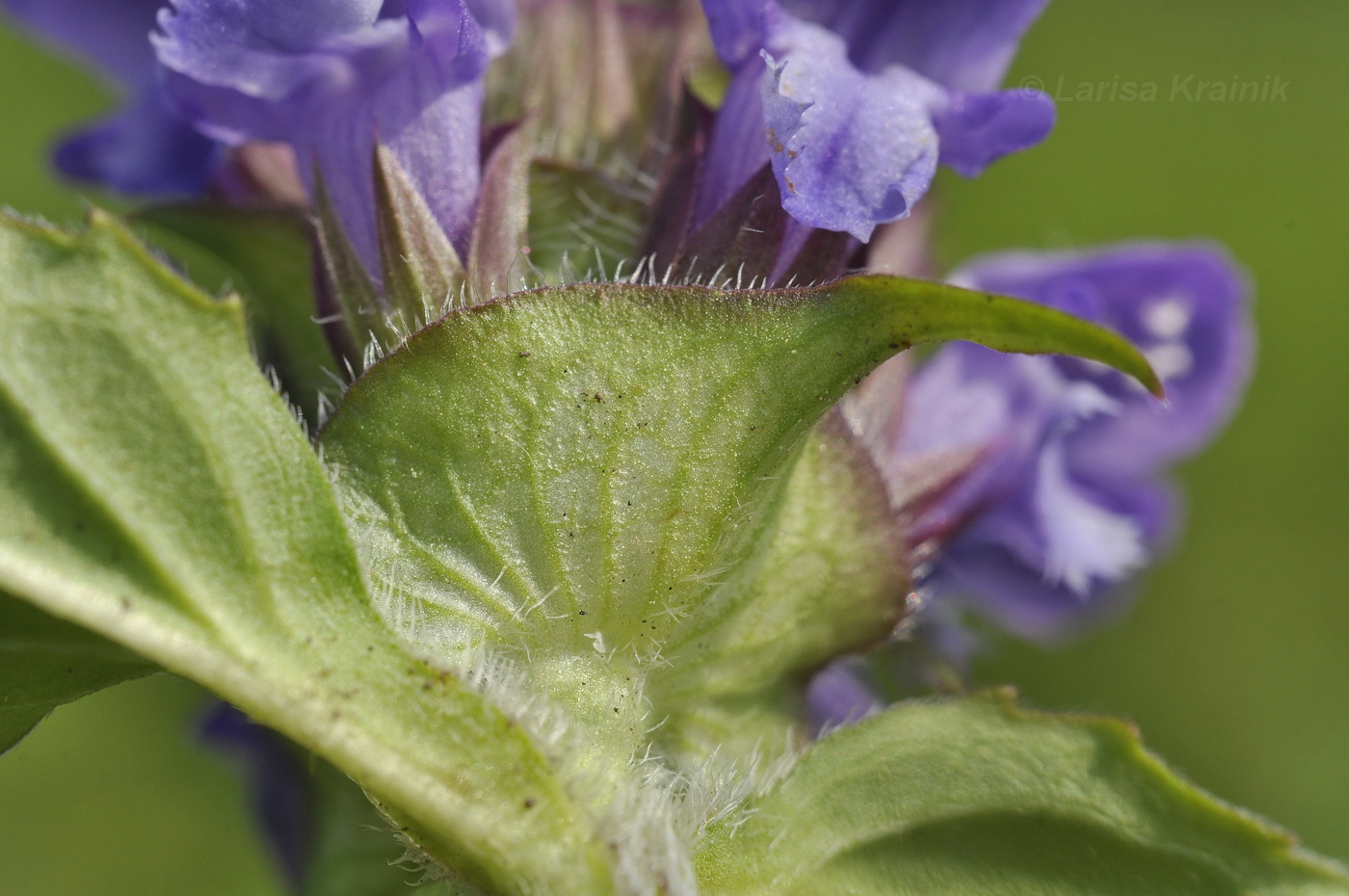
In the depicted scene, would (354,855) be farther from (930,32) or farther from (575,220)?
(930,32)

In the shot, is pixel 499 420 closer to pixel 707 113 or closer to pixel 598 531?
pixel 598 531

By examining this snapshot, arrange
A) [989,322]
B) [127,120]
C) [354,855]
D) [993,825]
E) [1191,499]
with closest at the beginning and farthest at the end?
[989,322], [993,825], [354,855], [127,120], [1191,499]

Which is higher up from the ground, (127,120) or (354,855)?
(127,120)

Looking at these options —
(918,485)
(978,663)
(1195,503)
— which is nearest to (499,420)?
(918,485)

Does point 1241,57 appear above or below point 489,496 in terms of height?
above

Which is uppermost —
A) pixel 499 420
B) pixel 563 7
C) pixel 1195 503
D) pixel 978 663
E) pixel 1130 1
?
pixel 1130 1

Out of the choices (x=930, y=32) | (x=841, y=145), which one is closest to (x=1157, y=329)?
(x=930, y=32)

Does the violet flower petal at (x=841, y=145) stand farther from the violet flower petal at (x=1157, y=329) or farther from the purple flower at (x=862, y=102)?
the violet flower petal at (x=1157, y=329)
